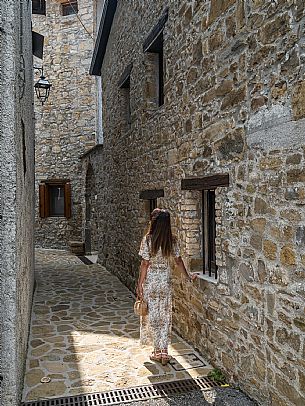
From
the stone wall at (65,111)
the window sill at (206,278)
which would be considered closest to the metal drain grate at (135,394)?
the window sill at (206,278)

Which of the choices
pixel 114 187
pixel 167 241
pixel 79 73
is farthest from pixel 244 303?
pixel 79 73

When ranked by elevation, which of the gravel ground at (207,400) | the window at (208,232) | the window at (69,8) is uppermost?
the window at (69,8)

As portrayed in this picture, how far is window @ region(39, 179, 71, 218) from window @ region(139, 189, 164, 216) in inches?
348

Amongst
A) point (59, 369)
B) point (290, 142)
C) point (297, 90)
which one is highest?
point (297, 90)

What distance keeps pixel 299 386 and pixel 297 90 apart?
2.02 meters

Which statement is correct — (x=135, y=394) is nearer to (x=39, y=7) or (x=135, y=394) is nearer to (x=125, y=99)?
(x=125, y=99)

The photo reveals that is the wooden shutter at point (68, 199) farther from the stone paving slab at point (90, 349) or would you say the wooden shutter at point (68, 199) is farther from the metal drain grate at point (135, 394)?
the metal drain grate at point (135, 394)

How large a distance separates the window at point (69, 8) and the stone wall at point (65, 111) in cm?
20

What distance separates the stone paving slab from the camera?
12.6 ft

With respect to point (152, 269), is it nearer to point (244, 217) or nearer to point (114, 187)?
point (244, 217)

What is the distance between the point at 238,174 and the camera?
3602mm

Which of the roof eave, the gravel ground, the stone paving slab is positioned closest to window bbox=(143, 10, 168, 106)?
the roof eave

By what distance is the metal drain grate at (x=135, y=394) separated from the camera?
346cm

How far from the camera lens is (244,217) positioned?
352 centimetres
